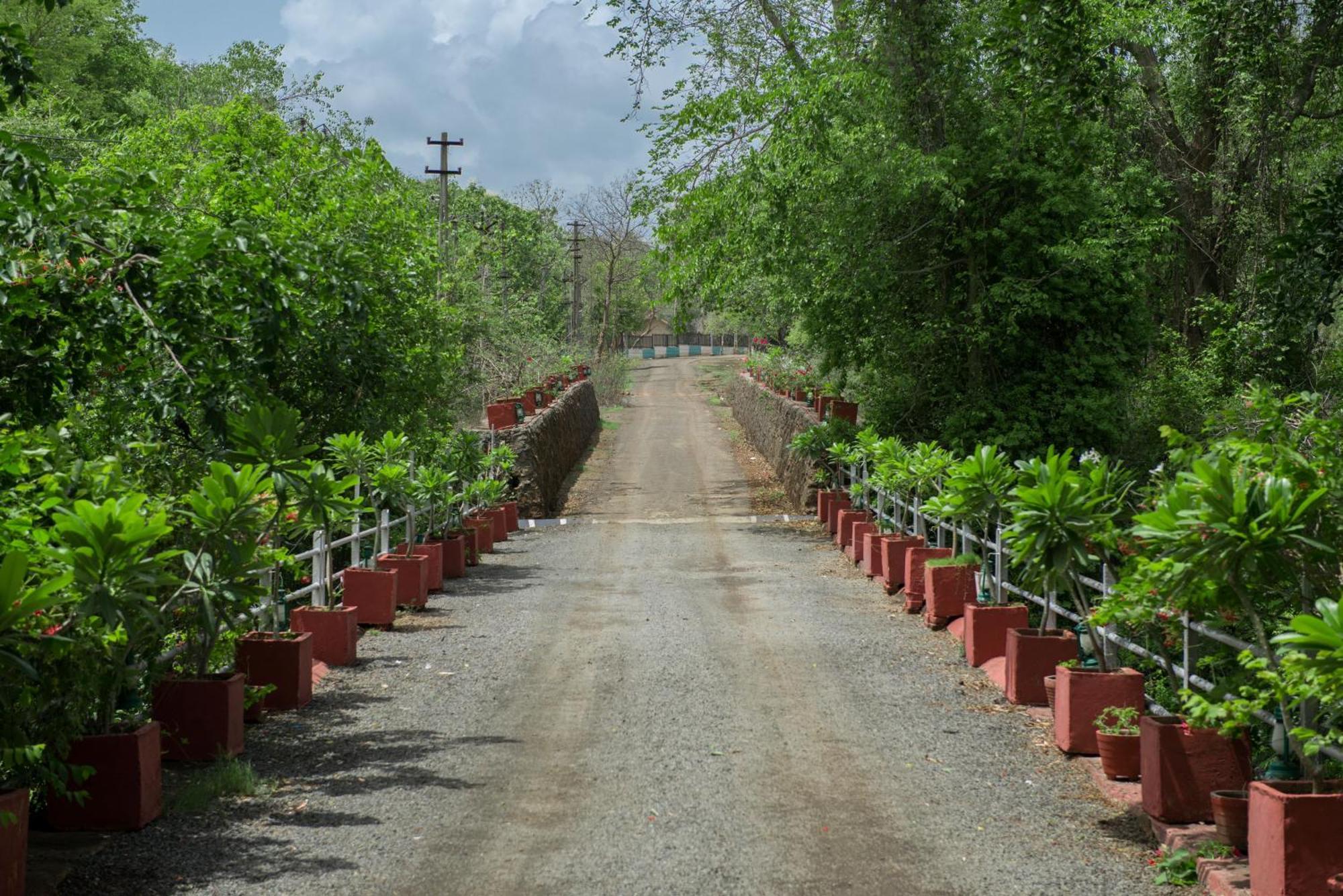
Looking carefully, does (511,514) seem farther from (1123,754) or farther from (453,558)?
(1123,754)

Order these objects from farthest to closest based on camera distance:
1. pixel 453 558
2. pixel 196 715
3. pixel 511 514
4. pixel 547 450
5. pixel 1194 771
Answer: pixel 547 450 < pixel 511 514 < pixel 453 558 < pixel 196 715 < pixel 1194 771

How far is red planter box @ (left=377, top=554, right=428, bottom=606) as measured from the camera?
13.2 meters

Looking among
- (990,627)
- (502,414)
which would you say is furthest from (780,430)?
(990,627)

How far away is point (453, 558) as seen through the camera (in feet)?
53.1

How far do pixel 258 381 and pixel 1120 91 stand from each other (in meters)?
17.0

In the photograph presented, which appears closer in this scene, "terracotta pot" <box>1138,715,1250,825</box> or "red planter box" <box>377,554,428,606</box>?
"terracotta pot" <box>1138,715,1250,825</box>

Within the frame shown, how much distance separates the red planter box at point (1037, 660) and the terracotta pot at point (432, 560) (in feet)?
23.7

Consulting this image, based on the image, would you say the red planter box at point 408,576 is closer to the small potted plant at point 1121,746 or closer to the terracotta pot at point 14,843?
the small potted plant at point 1121,746

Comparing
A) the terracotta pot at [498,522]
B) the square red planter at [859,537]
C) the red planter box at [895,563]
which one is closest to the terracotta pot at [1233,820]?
the red planter box at [895,563]

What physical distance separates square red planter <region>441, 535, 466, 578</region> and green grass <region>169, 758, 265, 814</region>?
28.8ft

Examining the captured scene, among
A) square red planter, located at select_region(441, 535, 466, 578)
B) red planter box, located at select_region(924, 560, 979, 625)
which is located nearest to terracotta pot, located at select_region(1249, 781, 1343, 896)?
red planter box, located at select_region(924, 560, 979, 625)

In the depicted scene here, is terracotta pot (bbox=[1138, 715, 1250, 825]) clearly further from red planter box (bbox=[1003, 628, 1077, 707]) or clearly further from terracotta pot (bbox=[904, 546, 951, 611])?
terracotta pot (bbox=[904, 546, 951, 611])

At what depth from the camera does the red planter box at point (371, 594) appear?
39.7ft

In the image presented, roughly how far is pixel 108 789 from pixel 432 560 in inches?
341
